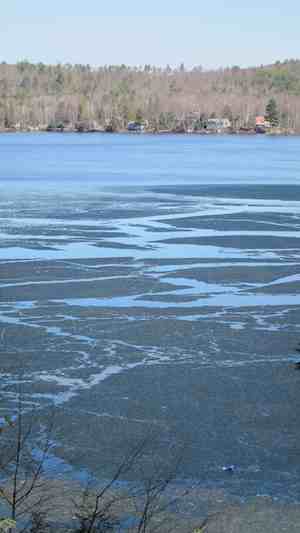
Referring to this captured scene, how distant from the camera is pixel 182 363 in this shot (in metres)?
10.2

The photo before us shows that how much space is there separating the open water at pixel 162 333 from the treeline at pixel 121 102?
118512 mm

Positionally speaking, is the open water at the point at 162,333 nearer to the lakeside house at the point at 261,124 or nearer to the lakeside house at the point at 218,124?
the lakeside house at the point at 218,124

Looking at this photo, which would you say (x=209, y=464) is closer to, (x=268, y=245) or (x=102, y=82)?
(x=268, y=245)

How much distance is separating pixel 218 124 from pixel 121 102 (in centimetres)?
1883

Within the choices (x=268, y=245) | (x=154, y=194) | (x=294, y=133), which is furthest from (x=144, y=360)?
(x=294, y=133)

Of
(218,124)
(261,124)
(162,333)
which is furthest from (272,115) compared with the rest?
(162,333)

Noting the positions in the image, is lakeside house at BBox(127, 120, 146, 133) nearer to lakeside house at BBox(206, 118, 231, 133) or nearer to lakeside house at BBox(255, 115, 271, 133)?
lakeside house at BBox(206, 118, 231, 133)

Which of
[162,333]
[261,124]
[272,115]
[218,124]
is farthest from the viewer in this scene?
[272,115]

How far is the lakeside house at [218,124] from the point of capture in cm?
14050

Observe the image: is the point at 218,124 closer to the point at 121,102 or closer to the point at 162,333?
the point at 121,102

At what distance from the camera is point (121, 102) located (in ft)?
509

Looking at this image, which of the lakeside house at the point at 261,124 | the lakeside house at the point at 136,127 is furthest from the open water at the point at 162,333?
the lakeside house at the point at 261,124

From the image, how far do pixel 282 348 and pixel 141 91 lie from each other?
575ft

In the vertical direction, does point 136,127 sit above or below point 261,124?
below
